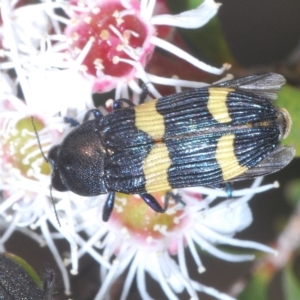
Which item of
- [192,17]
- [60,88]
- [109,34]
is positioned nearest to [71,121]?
[60,88]

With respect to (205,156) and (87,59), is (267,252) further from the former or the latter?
(87,59)

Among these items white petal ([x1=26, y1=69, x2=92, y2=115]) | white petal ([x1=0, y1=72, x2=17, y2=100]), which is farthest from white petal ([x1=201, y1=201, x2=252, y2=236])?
white petal ([x1=0, y1=72, x2=17, y2=100])

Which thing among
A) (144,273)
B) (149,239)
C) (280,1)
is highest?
(280,1)

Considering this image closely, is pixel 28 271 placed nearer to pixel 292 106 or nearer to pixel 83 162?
pixel 83 162

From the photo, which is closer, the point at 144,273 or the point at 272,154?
the point at 272,154

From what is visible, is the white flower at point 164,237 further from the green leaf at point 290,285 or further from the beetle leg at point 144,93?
the beetle leg at point 144,93

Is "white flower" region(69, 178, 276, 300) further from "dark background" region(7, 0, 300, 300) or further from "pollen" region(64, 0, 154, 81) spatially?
"pollen" region(64, 0, 154, 81)

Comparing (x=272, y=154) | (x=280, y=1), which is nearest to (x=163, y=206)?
(x=272, y=154)
